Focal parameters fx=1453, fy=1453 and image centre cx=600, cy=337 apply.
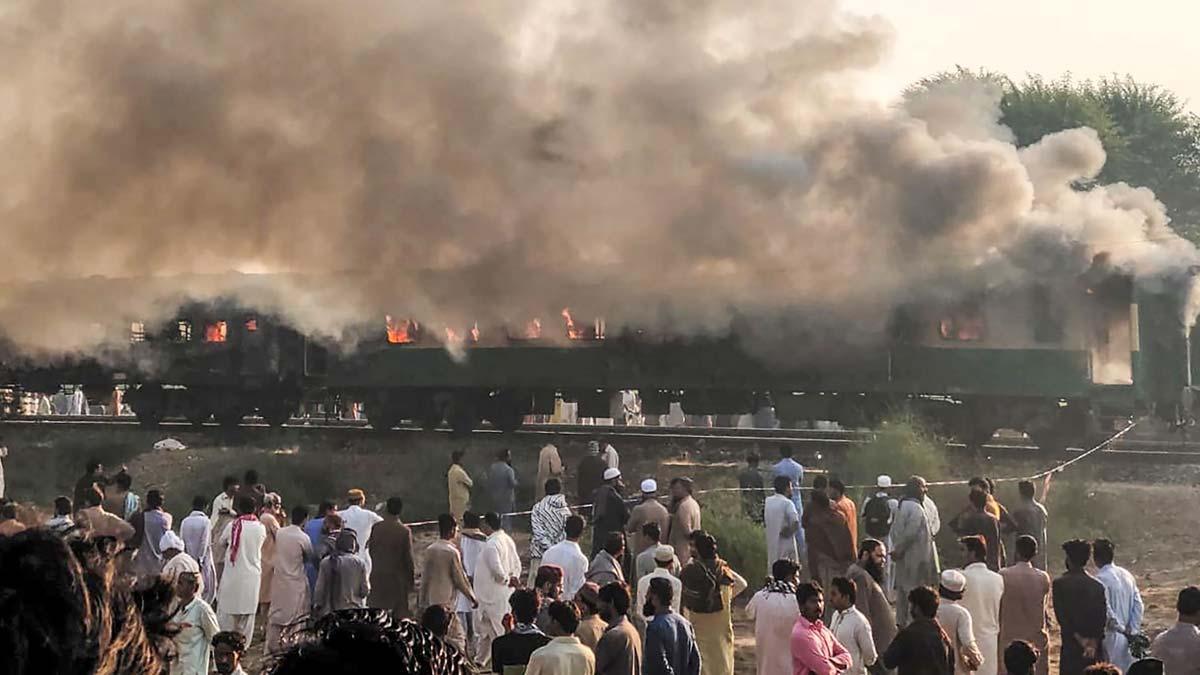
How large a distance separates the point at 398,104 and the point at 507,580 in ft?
44.7

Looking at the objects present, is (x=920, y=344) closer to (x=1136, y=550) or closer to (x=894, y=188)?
(x=894, y=188)

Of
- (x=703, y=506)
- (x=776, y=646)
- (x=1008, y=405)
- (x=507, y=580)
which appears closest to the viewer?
(x=776, y=646)

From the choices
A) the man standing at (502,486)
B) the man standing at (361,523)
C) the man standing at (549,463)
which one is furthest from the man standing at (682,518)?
the man standing at (502,486)

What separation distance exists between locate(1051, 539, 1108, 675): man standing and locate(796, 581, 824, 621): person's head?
1.89 m

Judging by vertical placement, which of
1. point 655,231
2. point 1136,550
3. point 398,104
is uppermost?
point 398,104

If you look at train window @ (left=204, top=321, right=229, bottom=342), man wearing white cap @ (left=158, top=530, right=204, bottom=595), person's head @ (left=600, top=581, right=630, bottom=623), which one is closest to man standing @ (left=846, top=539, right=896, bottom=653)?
person's head @ (left=600, top=581, right=630, bottom=623)

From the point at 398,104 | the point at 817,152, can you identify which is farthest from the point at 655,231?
the point at 398,104

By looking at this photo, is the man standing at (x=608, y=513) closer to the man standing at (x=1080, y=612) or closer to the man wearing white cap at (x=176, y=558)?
the man wearing white cap at (x=176, y=558)

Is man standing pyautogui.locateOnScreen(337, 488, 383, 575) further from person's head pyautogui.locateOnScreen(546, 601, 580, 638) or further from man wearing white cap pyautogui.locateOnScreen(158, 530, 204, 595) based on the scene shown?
person's head pyautogui.locateOnScreen(546, 601, 580, 638)

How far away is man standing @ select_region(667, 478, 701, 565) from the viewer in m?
11.9

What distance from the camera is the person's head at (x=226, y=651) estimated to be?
677 cm

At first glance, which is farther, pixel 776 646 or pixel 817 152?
pixel 817 152

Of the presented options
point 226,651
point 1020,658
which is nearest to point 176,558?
point 226,651

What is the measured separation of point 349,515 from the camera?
11.9 metres
